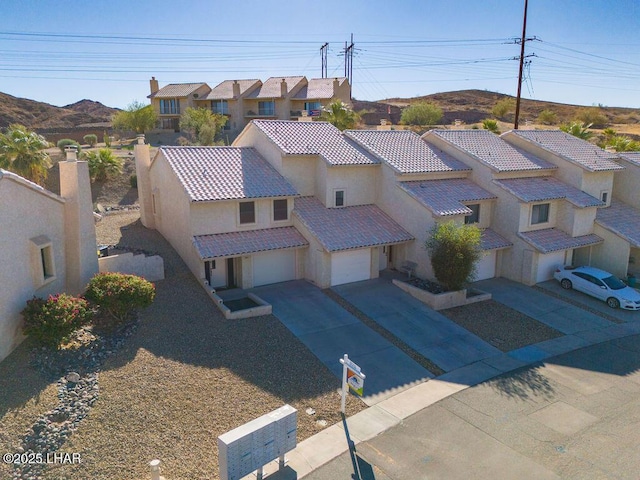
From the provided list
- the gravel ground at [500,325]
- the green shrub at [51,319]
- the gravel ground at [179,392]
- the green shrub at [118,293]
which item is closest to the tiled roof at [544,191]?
the gravel ground at [500,325]

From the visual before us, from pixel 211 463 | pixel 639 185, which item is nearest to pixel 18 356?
pixel 211 463

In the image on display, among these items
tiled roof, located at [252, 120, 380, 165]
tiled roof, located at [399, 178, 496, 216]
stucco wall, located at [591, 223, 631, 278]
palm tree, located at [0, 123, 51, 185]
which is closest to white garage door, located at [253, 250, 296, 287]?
tiled roof, located at [252, 120, 380, 165]

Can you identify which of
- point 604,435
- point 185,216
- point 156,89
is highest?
point 156,89

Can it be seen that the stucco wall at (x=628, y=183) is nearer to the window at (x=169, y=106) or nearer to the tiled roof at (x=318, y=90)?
the tiled roof at (x=318, y=90)

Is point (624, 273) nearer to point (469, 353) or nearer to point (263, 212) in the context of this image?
point (469, 353)

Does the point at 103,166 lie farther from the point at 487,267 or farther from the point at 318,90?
the point at 318,90
